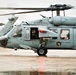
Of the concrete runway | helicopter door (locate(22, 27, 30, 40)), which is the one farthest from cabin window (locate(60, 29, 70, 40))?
the concrete runway

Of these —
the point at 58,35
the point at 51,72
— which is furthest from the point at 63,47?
the point at 51,72

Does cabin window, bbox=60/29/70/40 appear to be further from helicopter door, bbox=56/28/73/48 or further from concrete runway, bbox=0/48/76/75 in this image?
concrete runway, bbox=0/48/76/75

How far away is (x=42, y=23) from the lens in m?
23.7

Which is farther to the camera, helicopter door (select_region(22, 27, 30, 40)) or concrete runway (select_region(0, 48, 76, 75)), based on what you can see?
helicopter door (select_region(22, 27, 30, 40))

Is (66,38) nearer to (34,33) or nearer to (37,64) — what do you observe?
(34,33)

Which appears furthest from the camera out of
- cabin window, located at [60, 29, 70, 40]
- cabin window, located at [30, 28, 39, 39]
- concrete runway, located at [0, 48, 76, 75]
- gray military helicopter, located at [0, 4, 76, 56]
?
cabin window, located at [30, 28, 39, 39]

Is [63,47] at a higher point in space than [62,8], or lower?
lower

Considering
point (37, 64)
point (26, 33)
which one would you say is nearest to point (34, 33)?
point (26, 33)

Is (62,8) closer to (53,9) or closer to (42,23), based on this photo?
(53,9)

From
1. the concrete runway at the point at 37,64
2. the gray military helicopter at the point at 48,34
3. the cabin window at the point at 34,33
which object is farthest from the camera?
the cabin window at the point at 34,33

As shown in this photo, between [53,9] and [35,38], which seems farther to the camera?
[35,38]

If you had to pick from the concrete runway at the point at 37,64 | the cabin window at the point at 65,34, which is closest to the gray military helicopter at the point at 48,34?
the cabin window at the point at 65,34

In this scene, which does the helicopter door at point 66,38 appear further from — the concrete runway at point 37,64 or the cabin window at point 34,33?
the concrete runway at point 37,64

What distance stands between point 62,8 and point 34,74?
39.0 feet
